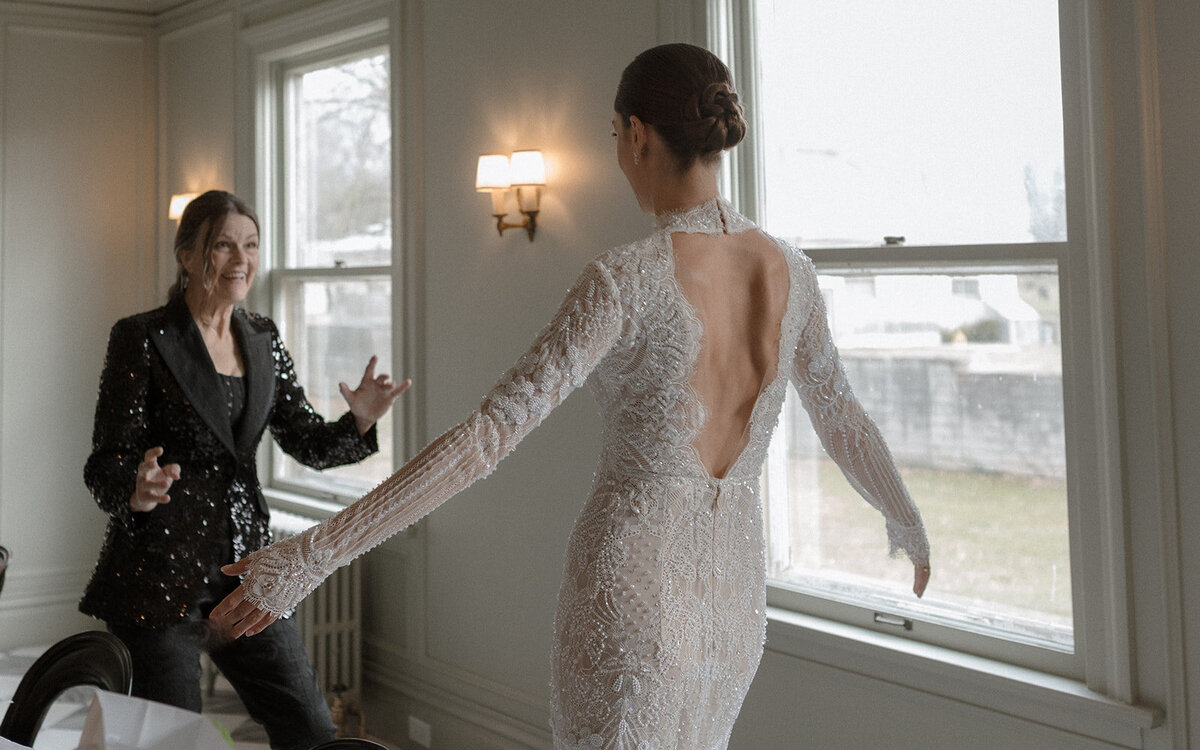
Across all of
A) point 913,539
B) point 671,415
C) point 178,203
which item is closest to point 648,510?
point 671,415

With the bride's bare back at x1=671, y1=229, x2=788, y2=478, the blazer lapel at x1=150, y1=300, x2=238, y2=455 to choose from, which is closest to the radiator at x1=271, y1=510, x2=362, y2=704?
the blazer lapel at x1=150, y1=300, x2=238, y2=455

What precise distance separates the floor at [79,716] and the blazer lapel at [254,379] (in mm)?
1637

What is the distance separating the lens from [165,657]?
2420mm

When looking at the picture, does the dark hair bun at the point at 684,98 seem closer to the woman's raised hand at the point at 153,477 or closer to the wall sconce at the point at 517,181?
the woman's raised hand at the point at 153,477

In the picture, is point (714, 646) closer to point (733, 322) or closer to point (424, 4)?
point (733, 322)

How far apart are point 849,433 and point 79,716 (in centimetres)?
361

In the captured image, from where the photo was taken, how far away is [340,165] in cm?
479

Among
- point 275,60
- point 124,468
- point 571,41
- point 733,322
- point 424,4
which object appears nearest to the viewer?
point 733,322

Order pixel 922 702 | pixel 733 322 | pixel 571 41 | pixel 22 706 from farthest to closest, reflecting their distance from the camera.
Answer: pixel 571 41 → pixel 922 702 → pixel 733 322 → pixel 22 706

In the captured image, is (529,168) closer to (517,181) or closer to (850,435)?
(517,181)

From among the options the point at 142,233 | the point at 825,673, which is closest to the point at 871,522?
the point at 825,673

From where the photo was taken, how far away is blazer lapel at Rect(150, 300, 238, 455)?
2484mm

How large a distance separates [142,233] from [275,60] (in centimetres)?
138

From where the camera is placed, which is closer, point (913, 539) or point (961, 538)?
point (913, 539)
